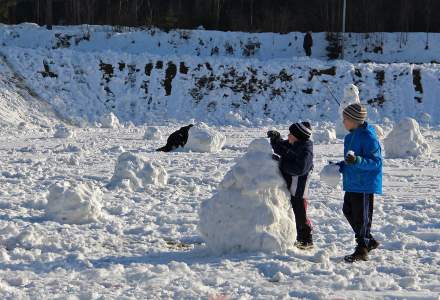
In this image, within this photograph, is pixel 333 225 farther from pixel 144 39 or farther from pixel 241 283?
pixel 144 39

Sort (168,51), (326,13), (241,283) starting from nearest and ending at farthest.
Answer: (241,283) < (168,51) < (326,13)

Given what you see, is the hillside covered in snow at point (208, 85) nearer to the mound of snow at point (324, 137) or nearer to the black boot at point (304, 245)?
the mound of snow at point (324, 137)

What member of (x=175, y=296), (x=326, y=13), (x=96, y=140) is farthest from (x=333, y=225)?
(x=326, y=13)

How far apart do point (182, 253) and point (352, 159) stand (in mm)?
1936

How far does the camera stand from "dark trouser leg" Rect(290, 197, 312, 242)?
6.71 meters

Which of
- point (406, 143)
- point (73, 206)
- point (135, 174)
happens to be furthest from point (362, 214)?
point (406, 143)

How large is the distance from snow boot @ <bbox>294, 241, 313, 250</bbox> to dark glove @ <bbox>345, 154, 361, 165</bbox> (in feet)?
3.62

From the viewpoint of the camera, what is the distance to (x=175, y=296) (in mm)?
5152

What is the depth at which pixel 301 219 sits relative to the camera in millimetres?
6758

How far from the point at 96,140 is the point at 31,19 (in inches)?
1118

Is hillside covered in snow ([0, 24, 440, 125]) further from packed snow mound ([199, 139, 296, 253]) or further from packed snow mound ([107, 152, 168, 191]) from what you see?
packed snow mound ([199, 139, 296, 253])

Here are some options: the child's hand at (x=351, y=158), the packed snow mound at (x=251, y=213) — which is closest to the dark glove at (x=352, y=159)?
the child's hand at (x=351, y=158)

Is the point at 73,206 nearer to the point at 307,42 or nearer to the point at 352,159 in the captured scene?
the point at 352,159

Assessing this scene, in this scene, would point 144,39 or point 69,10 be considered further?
point 69,10
